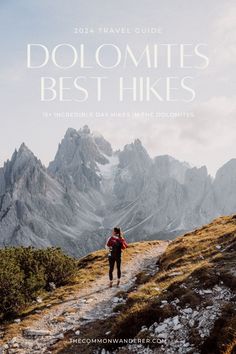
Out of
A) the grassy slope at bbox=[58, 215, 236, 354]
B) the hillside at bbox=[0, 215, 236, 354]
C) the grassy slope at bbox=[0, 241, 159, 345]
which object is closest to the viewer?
the grassy slope at bbox=[58, 215, 236, 354]

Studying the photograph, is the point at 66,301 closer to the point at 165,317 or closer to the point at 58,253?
the point at 58,253

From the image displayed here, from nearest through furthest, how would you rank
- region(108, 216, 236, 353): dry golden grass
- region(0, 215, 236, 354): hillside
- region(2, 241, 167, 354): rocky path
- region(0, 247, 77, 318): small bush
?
1. region(0, 215, 236, 354): hillside
2. region(108, 216, 236, 353): dry golden grass
3. region(2, 241, 167, 354): rocky path
4. region(0, 247, 77, 318): small bush

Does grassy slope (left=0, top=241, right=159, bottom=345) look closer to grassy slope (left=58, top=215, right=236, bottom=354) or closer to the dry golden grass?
grassy slope (left=58, top=215, right=236, bottom=354)

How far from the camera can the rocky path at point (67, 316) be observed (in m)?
16.0

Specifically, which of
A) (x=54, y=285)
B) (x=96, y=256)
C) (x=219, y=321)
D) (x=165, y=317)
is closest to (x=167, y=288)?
(x=165, y=317)

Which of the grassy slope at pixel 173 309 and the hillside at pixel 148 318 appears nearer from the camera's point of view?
the grassy slope at pixel 173 309

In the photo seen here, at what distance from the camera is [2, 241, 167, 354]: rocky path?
52.6 ft

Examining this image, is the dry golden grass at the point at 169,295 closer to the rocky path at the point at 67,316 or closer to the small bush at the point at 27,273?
the rocky path at the point at 67,316

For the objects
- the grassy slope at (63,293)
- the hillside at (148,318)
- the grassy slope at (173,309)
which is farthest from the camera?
the grassy slope at (63,293)

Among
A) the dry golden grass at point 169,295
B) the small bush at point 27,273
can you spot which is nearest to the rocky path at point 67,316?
the small bush at point 27,273

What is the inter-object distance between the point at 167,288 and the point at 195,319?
3833 millimetres

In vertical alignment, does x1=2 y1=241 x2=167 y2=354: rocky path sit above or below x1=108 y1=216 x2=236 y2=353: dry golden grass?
below

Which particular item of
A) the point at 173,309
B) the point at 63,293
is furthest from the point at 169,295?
the point at 63,293

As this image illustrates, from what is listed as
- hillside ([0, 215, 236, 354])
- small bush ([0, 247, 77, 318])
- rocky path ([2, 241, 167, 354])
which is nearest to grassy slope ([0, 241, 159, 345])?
hillside ([0, 215, 236, 354])
